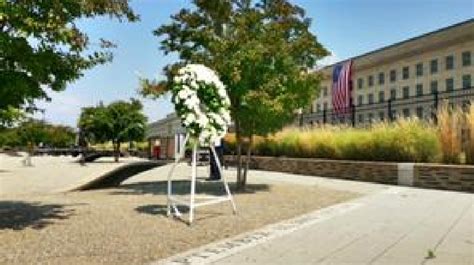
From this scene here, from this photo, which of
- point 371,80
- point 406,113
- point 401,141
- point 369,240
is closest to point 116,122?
point 406,113

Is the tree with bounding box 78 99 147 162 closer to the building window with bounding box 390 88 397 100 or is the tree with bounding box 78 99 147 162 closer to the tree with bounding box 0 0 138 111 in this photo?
the tree with bounding box 0 0 138 111

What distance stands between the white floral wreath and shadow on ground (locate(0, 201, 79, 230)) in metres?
2.48

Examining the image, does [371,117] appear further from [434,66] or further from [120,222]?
[434,66]

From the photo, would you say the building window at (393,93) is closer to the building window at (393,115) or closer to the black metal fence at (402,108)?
the black metal fence at (402,108)

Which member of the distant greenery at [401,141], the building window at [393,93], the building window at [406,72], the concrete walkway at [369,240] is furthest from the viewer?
the building window at [393,93]

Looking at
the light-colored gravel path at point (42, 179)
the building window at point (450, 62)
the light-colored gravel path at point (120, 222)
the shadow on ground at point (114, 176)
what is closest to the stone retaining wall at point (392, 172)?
the light-colored gravel path at point (120, 222)

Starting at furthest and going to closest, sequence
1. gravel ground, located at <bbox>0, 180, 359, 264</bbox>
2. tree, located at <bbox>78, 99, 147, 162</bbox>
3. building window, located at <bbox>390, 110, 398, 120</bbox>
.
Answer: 1. tree, located at <bbox>78, 99, 147, 162</bbox>
2. building window, located at <bbox>390, 110, 398, 120</bbox>
3. gravel ground, located at <bbox>0, 180, 359, 264</bbox>

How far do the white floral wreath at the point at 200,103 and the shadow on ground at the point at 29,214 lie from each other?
8.15ft

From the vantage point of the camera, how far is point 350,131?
22.7 meters

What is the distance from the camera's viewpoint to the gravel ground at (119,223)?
26.8 ft

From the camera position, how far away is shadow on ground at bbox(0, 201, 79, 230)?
10.4m

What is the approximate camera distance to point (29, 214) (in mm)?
11680

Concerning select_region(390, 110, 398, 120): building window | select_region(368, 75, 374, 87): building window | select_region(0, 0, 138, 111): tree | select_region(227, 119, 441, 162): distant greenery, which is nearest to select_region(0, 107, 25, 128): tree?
select_region(0, 0, 138, 111): tree

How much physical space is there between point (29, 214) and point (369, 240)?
227 inches
